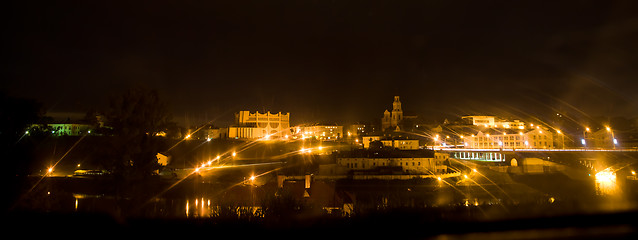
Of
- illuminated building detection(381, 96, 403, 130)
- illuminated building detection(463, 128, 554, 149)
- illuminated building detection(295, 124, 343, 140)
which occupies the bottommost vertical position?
illuminated building detection(463, 128, 554, 149)

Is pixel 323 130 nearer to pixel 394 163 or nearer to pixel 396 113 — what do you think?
pixel 396 113

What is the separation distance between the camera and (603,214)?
10.6 ft

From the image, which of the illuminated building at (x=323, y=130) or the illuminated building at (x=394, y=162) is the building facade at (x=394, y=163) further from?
the illuminated building at (x=323, y=130)

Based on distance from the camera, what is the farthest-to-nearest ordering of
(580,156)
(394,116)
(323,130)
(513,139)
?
(323,130) → (394,116) → (513,139) → (580,156)

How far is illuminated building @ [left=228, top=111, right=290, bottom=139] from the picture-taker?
190 feet

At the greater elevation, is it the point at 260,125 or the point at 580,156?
the point at 260,125

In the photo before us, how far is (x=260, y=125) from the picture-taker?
63375 mm

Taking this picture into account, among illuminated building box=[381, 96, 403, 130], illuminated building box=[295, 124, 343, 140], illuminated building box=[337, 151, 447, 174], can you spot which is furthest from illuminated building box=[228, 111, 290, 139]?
illuminated building box=[337, 151, 447, 174]

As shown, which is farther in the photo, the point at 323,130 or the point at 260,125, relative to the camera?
the point at 323,130

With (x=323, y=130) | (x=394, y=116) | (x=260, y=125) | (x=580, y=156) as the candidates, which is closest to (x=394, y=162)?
(x=580, y=156)

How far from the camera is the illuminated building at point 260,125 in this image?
5803 centimetres

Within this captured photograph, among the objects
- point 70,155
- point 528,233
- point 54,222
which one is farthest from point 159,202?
point 70,155

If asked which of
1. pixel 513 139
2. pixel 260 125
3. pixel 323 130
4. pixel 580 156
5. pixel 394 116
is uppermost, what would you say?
pixel 394 116

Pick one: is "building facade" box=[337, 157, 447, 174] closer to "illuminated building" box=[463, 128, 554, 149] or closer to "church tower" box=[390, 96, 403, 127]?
"illuminated building" box=[463, 128, 554, 149]
